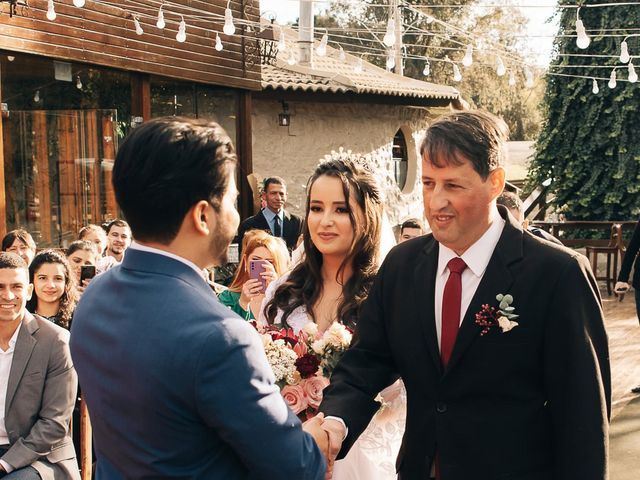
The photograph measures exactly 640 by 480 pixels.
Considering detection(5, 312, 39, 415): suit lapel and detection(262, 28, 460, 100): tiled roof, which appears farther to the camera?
detection(262, 28, 460, 100): tiled roof

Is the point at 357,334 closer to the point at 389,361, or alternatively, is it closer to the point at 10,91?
the point at 389,361

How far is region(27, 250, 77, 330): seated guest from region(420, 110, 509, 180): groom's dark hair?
387 cm

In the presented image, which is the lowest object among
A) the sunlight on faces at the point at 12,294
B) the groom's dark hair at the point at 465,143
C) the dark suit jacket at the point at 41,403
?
the dark suit jacket at the point at 41,403

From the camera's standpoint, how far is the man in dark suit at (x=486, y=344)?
113 inches

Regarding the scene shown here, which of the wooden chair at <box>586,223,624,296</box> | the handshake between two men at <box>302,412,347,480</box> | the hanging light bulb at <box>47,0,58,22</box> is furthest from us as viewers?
the wooden chair at <box>586,223,624,296</box>

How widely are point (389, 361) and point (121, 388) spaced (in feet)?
4.80

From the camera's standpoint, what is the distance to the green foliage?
1978cm

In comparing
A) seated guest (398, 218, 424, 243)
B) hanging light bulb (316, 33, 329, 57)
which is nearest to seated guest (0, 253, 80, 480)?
seated guest (398, 218, 424, 243)

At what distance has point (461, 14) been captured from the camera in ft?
135

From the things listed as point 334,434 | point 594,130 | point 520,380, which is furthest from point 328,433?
point 594,130

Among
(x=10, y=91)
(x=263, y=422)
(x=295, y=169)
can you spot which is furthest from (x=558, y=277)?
(x=295, y=169)

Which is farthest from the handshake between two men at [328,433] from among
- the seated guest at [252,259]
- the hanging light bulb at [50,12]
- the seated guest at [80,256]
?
the hanging light bulb at [50,12]

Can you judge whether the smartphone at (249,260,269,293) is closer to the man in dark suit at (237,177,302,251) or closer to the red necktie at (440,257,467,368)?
the red necktie at (440,257,467,368)

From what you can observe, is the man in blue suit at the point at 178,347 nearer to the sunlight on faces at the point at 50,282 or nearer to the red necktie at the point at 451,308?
the red necktie at the point at 451,308
